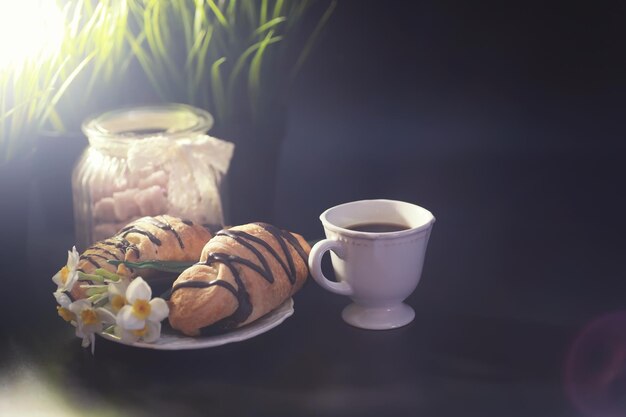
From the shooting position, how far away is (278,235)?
115 cm

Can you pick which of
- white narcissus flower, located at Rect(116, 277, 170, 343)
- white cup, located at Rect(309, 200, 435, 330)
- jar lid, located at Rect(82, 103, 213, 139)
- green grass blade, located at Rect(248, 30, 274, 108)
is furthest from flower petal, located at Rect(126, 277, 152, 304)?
green grass blade, located at Rect(248, 30, 274, 108)

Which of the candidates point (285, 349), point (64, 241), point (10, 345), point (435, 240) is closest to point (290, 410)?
point (285, 349)

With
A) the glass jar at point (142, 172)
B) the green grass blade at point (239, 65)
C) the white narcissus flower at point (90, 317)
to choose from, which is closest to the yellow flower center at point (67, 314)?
the white narcissus flower at point (90, 317)

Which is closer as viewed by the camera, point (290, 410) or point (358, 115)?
point (290, 410)

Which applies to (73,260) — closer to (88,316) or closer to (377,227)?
(88,316)

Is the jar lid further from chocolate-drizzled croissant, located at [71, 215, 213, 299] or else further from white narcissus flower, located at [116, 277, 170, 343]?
white narcissus flower, located at [116, 277, 170, 343]

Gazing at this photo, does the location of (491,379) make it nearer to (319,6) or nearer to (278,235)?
(278,235)

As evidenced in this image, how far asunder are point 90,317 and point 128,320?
0.18 feet

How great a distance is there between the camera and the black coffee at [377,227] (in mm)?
1172

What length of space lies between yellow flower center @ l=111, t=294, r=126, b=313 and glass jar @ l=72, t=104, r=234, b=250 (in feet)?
0.79

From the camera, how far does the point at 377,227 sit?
1.18m

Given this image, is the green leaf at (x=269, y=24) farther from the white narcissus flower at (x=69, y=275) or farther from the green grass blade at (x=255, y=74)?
the white narcissus flower at (x=69, y=275)

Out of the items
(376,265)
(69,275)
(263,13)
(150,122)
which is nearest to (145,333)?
(69,275)

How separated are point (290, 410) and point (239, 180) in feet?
1.55
